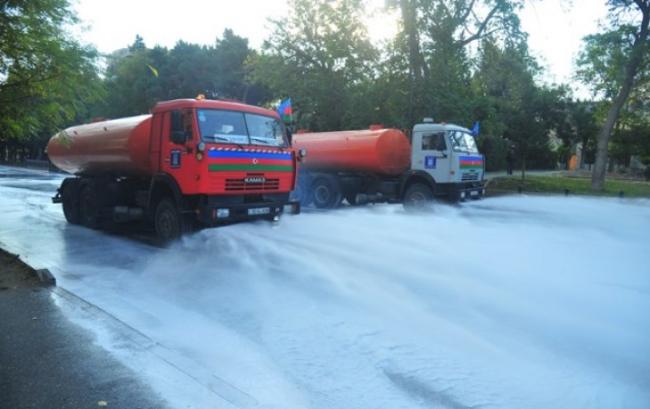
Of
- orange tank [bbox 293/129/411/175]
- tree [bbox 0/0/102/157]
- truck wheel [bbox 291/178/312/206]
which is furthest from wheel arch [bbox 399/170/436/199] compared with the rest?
tree [bbox 0/0/102/157]

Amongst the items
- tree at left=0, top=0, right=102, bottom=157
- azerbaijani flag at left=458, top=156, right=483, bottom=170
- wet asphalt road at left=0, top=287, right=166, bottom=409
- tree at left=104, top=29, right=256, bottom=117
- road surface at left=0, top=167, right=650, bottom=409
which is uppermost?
tree at left=104, top=29, right=256, bottom=117

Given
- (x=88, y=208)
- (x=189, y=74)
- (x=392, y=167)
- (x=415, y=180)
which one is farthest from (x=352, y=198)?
(x=189, y=74)

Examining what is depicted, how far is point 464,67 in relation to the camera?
23547 millimetres

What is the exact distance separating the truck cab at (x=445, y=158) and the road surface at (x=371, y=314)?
4.11m

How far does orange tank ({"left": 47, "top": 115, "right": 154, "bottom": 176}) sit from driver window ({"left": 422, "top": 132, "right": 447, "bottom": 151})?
7.86m

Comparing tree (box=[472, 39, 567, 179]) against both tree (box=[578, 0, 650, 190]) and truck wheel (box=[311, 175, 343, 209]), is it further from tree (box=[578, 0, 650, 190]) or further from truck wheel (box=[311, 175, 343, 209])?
truck wheel (box=[311, 175, 343, 209])

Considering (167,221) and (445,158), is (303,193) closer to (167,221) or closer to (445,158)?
(445,158)

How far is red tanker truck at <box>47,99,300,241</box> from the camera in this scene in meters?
9.02

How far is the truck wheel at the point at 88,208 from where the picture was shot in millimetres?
11969

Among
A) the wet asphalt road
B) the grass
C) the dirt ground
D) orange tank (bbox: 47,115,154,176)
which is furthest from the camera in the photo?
the grass

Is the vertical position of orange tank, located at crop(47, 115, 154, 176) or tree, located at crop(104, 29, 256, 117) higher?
tree, located at crop(104, 29, 256, 117)

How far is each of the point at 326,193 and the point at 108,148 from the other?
7.56 metres

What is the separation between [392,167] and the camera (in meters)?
15.8

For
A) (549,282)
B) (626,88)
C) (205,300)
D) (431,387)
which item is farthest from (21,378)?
(626,88)
